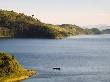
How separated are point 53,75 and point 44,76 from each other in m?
4.04

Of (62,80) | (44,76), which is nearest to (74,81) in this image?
(62,80)

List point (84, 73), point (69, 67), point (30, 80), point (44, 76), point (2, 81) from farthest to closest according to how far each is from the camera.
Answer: point (69, 67) < point (84, 73) < point (44, 76) < point (30, 80) < point (2, 81)

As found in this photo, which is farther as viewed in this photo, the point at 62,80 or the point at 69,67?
the point at 69,67

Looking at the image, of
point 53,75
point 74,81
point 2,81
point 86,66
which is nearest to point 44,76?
point 53,75

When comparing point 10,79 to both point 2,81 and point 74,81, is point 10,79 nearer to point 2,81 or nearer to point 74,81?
point 2,81

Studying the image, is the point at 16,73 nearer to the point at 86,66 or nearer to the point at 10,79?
the point at 10,79

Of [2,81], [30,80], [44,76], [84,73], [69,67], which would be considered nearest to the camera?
[2,81]

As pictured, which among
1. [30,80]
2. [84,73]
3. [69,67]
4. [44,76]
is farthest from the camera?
[69,67]

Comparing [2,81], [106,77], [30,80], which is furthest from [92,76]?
[2,81]

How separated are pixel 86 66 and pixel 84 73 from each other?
22763 millimetres

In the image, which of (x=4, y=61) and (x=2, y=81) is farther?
(x=4, y=61)

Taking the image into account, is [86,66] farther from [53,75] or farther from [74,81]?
[74,81]

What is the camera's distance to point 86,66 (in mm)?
159000

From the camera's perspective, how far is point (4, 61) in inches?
4678
